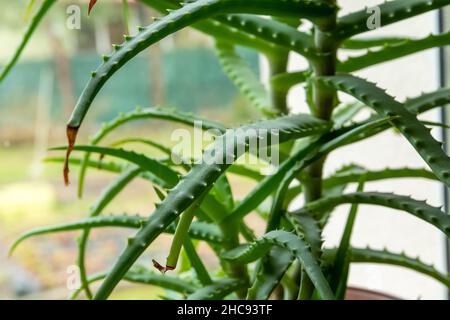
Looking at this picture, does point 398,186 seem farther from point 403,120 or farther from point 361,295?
point 403,120

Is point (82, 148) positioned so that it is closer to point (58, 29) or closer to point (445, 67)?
point (445, 67)

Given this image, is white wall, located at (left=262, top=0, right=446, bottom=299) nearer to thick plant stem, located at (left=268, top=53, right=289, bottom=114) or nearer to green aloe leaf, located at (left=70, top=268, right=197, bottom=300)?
thick plant stem, located at (left=268, top=53, right=289, bottom=114)

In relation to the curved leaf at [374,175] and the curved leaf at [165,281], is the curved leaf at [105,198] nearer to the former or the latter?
the curved leaf at [165,281]

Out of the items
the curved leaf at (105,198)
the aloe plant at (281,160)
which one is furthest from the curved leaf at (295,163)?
the curved leaf at (105,198)

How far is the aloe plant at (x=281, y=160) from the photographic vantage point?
15.0 inches

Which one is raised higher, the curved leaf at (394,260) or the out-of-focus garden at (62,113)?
the out-of-focus garden at (62,113)

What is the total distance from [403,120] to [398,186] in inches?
23.0

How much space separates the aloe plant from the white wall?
0.36 metres

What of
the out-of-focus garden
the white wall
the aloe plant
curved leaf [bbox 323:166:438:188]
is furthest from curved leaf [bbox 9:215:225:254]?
the out-of-focus garden

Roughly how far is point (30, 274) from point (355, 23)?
3.51 ft

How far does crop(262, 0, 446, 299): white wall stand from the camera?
0.95 metres

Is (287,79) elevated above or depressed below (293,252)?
above

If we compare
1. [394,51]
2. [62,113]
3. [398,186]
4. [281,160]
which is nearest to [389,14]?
[394,51]

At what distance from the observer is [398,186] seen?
0.99 meters
